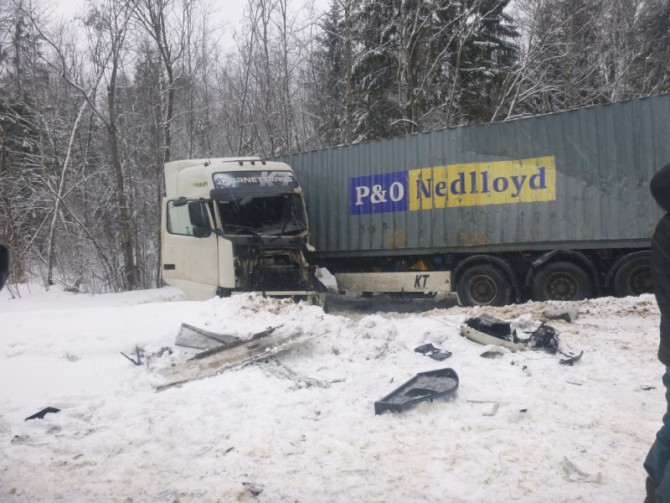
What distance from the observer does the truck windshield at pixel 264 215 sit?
9844 mm

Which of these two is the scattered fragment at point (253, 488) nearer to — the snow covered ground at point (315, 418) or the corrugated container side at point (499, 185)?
the snow covered ground at point (315, 418)

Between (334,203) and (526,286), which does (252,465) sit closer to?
(526,286)

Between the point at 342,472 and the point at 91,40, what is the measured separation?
2131 centimetres

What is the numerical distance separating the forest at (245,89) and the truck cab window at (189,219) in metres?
8.54

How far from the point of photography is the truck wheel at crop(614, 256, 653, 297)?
29.6 ft

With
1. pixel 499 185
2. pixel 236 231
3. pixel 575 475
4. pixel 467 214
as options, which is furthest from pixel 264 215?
pixel 575 475

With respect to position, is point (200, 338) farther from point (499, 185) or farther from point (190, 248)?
point (499, 185)

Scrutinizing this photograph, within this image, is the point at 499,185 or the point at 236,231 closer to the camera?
the point at 236,231

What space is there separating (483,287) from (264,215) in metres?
4.47

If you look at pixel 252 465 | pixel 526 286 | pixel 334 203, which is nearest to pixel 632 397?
pixel 252 465

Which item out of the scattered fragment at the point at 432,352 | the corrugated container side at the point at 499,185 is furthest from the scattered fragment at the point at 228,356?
the corrugated container side at the point at 499,185

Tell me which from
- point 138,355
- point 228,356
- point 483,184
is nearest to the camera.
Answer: point 228,356

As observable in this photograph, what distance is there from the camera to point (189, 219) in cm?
1007

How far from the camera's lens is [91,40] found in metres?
20.2
